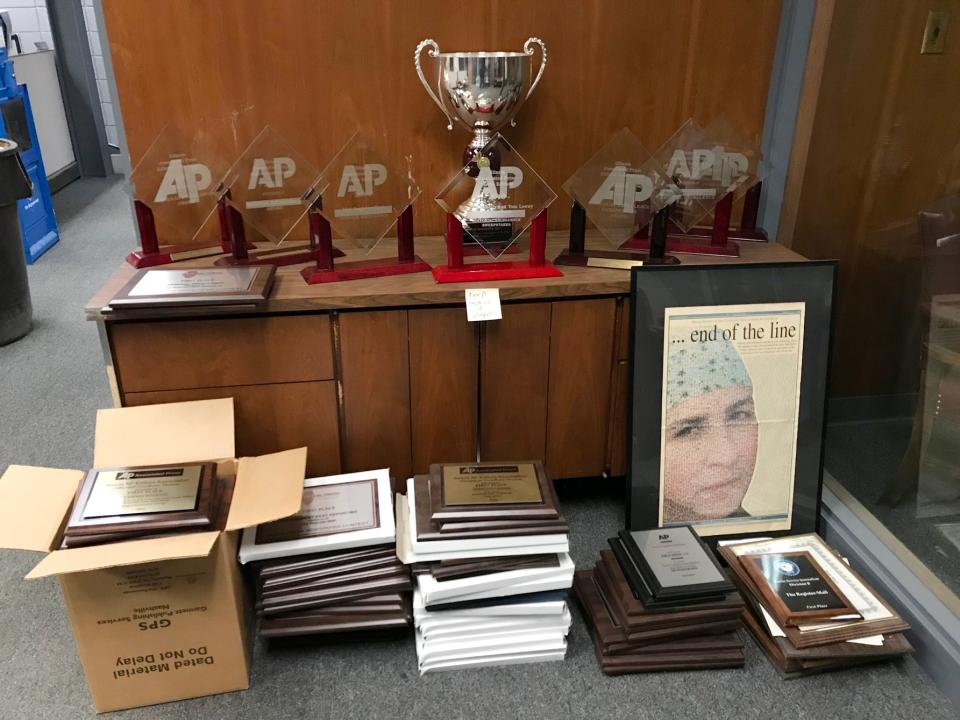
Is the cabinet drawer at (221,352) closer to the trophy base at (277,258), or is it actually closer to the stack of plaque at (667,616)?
the trophy base at (277,258)

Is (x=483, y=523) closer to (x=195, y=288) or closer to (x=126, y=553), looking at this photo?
(x=126, y=553)

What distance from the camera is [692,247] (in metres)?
1.92

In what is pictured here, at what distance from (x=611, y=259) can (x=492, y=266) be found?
0.99ft

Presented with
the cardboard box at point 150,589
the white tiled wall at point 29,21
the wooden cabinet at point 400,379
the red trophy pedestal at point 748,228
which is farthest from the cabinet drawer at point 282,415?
the white tiled wall at point 29,21

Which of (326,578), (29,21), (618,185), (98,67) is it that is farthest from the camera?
(98,67)

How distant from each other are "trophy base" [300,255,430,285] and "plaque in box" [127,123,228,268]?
0.33 meters

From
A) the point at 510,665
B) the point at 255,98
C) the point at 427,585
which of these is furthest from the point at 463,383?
the point at 255,98

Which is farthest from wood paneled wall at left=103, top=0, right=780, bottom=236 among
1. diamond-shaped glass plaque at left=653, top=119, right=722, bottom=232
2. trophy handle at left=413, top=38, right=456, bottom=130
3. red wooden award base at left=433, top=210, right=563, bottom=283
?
red wooden award base at left=433, top=210, right=563, bottom=283

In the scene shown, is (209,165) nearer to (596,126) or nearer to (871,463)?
(596,126)

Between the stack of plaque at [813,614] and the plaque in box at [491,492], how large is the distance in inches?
19.3

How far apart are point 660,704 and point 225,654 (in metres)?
0.85

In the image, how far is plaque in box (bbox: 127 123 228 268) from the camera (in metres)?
1.74

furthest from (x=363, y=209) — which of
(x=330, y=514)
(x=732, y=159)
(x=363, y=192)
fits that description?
(x=732, y=159)

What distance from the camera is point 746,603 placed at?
1584 millimetres
